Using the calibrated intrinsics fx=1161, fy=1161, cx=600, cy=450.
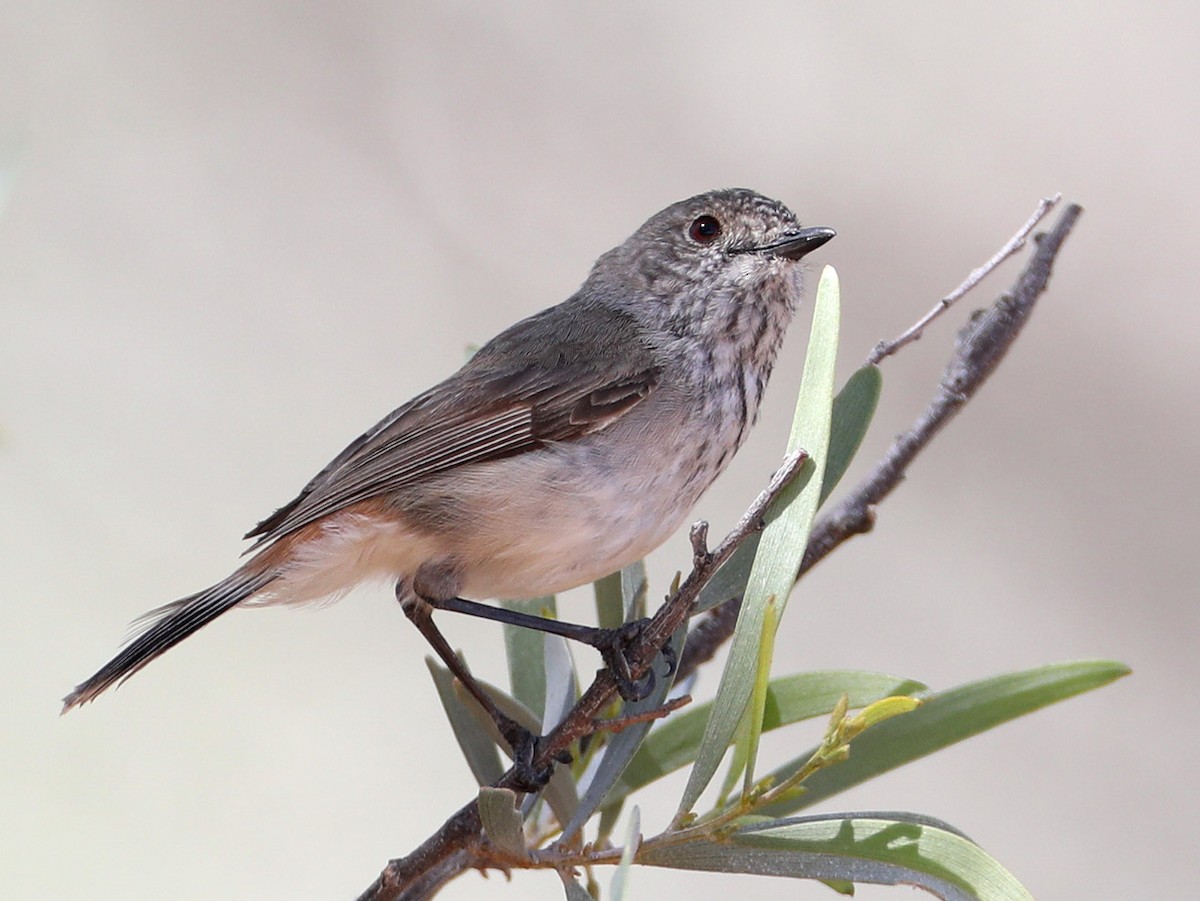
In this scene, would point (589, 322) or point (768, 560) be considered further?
point (589, 322)

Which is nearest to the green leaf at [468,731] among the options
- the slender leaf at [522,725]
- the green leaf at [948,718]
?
the slender leaf at [522,725]

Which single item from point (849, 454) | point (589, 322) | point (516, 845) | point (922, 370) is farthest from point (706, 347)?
point (922, 370)

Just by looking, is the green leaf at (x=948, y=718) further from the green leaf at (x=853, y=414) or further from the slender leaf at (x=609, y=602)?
the slender leaf at (x=609, y=602)

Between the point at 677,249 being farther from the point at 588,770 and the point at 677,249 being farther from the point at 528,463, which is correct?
the point at 588,770

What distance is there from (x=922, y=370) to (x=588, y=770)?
283 centimetres

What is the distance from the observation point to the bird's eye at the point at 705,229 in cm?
199

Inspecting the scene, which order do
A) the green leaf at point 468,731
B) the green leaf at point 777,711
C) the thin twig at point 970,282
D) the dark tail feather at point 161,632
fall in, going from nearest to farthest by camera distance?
1. the green leaf at point 777,711
2. the thin twig at point 970,282
3. the green leaf at point 468,731
4. the dark tail feather at point 161,632

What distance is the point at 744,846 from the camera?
102 cm

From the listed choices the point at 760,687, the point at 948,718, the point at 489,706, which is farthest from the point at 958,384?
the point at 489,706

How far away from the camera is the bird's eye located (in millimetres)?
1991

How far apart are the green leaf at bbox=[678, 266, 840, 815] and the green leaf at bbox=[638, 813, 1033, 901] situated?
61 millimetres

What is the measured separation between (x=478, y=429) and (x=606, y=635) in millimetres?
480

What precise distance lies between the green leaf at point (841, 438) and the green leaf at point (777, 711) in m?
0.12

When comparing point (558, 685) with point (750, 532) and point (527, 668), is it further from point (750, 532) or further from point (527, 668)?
point (750, 532)
